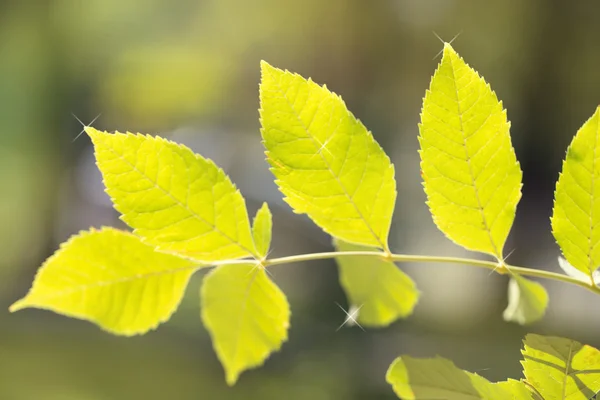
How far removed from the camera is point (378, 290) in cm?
39

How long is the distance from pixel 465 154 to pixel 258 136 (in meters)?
3.94

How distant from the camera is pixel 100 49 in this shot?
4875mm

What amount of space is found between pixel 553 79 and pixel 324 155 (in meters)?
3.77

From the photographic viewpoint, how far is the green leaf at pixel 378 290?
38 cm

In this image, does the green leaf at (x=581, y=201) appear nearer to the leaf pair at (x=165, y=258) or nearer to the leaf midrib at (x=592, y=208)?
the leaf midrib at (x=592, y=208)

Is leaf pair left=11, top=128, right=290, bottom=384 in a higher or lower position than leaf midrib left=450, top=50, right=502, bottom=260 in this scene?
lower

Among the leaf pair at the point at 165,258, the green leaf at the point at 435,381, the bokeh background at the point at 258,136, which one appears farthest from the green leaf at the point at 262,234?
the bokeh background at the point at 258,136

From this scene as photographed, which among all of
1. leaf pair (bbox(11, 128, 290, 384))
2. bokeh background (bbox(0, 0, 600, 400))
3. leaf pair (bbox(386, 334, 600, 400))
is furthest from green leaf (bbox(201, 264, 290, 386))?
bokeh background (bbox(0, 0, 600, 400))

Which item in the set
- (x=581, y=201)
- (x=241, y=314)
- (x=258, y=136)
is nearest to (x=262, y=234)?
(x=241, y=314)

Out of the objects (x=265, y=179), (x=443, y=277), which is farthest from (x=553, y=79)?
(x=265, y=179)

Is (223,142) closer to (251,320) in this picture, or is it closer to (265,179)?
(265,179)

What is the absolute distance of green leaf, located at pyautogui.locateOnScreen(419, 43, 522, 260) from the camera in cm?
23

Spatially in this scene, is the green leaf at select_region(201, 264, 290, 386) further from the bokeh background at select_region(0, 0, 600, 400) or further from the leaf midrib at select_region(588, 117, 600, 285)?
the bokeh background at select_region(0, 0, 600, 400)

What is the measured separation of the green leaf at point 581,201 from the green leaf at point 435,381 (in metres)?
0.07
